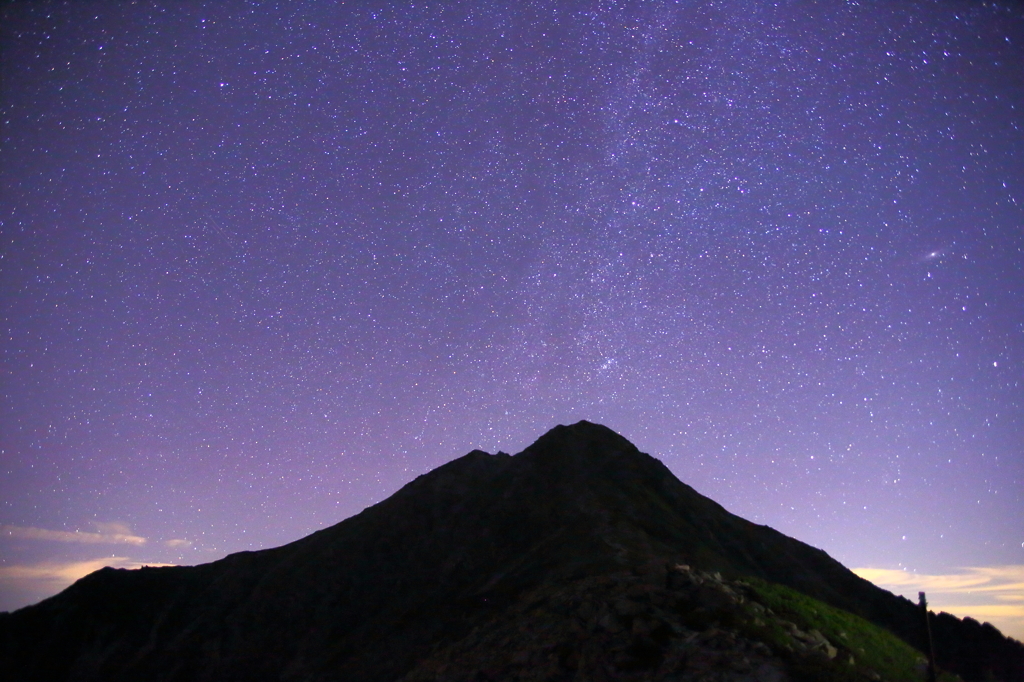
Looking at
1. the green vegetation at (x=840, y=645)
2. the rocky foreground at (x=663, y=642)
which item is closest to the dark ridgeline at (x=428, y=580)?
the rocky foreground at (x=663, y=642)

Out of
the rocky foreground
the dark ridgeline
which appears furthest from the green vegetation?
the dark ridgeline

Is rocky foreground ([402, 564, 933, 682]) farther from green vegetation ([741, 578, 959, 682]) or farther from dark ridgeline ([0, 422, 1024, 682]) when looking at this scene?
dark ridgeline ([0, 422, 1024, 682])

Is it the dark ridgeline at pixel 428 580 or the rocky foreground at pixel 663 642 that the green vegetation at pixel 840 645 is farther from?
the dark ridgeline at pixel 428 580

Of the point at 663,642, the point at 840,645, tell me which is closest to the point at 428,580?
the point at 663,642

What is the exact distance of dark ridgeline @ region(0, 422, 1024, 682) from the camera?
4097 cm

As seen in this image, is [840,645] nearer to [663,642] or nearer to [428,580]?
[663,642]

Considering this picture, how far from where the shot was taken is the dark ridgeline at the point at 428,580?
41.0m

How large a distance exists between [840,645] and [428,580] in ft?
112

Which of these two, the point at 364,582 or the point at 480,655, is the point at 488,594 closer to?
the point at 480,655

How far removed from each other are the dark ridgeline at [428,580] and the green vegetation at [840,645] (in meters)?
8.90

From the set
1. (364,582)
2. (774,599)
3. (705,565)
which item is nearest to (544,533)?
(705,565)

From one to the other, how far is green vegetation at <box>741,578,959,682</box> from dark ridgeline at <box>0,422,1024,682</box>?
8.90 metres

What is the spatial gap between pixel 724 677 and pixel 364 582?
41.2 meters

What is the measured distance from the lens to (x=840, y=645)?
78.9 feet
